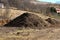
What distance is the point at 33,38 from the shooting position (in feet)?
61.3

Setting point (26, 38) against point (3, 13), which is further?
point (3, 13)

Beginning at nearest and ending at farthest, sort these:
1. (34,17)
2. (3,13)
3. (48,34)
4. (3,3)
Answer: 1. (48,34)
2. (34,17)
3. (3,13)
4. (3,3)

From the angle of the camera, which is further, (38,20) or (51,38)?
(38,20)

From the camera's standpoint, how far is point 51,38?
19.2 m

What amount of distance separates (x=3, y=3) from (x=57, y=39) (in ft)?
113

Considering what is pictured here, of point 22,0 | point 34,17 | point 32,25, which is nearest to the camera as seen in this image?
point 32,25

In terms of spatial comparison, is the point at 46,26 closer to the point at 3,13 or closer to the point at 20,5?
the point at 3,13

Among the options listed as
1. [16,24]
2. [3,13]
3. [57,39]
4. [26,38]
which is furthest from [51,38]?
[3,13]

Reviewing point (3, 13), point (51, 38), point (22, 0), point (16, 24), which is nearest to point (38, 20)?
point (16, 24)

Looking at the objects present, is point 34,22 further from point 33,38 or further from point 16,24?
point 33,38

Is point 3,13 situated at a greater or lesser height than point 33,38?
lesser

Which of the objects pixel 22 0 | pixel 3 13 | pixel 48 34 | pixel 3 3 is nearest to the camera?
pixel 48 34

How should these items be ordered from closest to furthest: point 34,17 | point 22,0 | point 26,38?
point 26,38 < point 34,17 < point 22,0

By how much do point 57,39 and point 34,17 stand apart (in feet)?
30.0
